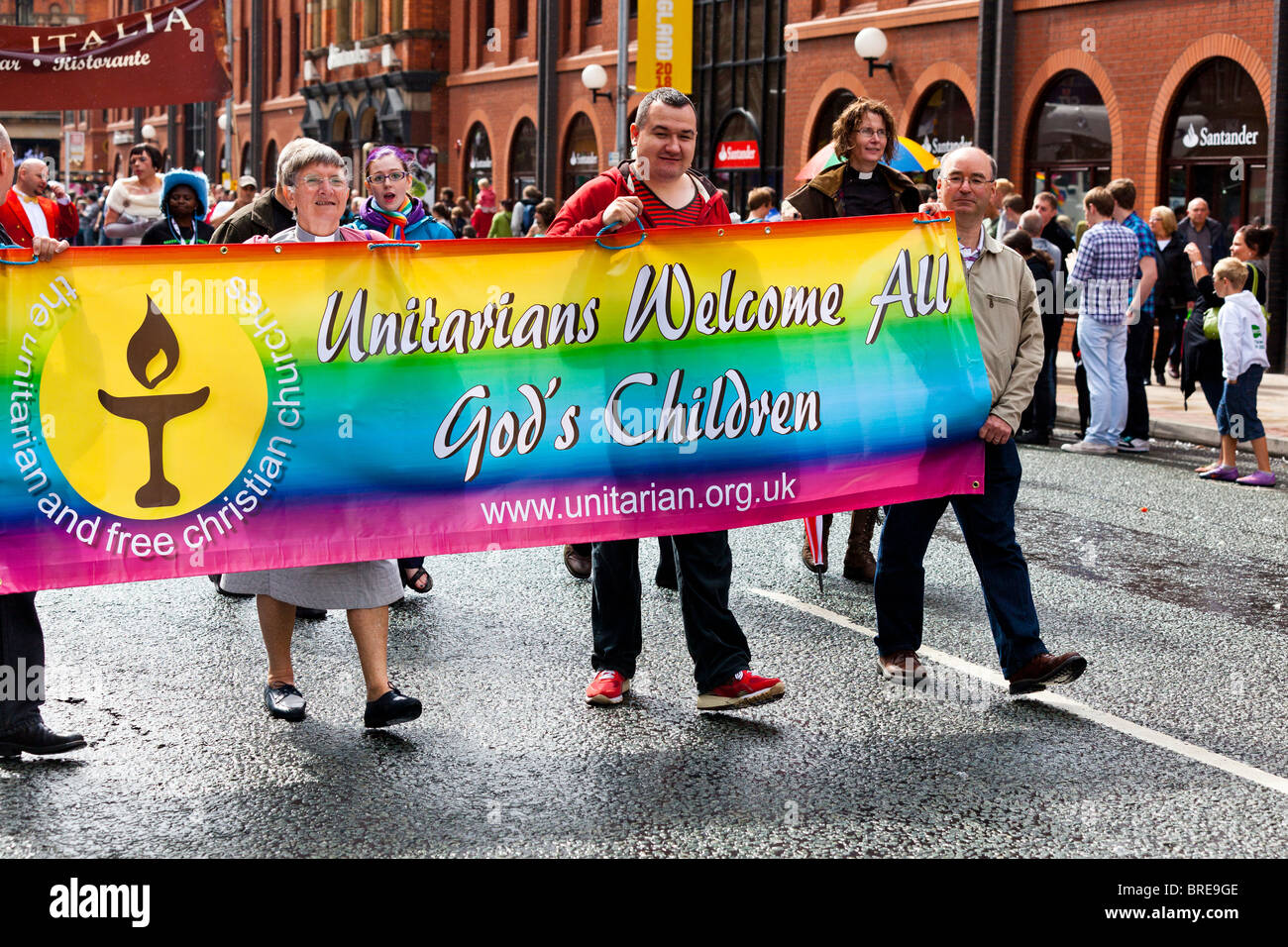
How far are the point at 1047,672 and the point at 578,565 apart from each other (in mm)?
2939

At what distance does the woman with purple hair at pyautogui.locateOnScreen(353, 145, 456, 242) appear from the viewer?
7.82 m

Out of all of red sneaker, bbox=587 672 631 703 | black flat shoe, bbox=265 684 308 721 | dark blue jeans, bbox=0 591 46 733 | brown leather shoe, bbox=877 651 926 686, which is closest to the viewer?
dark blue jeans, bbox=0 591 46 733

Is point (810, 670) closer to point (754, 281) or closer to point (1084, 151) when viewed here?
point (754, 281)

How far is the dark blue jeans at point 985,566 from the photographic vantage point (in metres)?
6.03

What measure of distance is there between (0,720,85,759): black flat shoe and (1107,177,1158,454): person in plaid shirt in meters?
9.91

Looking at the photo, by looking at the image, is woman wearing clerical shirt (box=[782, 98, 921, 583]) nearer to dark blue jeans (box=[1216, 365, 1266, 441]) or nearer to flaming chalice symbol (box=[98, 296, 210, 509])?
flaming chalice symbol (box=[98, 296, 210, 509])

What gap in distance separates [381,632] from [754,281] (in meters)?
1.72

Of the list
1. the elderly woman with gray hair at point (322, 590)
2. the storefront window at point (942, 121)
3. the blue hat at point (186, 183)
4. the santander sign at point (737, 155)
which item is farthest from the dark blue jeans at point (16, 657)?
the santander sign at point (737, 155)

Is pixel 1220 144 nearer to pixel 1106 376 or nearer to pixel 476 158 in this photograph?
pixel 1106 376

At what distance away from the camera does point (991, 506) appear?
6.08 m

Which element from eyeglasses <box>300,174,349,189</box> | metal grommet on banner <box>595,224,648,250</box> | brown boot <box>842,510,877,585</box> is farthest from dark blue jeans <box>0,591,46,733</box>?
brown boot <box>842,510,877,585</box>

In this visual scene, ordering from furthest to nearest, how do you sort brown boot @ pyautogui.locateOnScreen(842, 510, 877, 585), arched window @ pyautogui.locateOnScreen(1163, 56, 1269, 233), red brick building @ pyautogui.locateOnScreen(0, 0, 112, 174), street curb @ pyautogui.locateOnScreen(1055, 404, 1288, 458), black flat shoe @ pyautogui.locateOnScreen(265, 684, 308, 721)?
1. red brick building @ pyautogui.locateOnScreen(0, 0, 112, 174)
2. arched window @ pyautogui.locateOnScreen(1163, 56, 1269, 233)
3. street curb @ pyautogui.locateOnScreen(1055, 404, 1288, 458)
4. brown boot @ pyautogui.locateOnScreen(842, 510, 877, 585)
5. black flat shoe @ pyautogui.locateOnScreen(265, 684, 308, 721)

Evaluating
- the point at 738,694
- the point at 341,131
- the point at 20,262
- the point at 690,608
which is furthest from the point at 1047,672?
the point at 341,131
